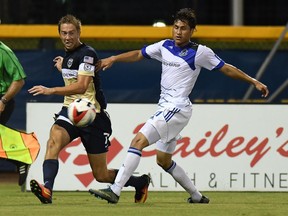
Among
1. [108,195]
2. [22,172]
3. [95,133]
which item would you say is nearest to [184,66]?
[95,133]

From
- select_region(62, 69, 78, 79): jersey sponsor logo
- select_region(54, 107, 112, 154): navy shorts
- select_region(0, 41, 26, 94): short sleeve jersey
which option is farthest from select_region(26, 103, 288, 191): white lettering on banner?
select_region(62, 69, 78, 79): jersey sponsor logo

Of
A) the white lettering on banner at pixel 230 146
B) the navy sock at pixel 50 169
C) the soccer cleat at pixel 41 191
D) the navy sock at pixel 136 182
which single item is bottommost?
the white lettering on banner at pixel 230 146

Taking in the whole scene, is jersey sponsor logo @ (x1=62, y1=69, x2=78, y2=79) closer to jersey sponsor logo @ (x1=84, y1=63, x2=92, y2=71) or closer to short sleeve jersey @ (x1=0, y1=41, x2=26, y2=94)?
jersey sponsor logo @ (x1=84, y1=63, x2=92, y2=71)

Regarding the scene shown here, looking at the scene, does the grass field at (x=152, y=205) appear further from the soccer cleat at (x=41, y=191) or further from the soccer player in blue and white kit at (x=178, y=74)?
the soccer player in blue and white kit at (x=178, y=74)

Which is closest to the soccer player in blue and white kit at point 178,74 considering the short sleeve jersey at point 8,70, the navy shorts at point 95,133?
the navy shorts at point 95,133

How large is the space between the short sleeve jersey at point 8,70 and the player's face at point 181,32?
2.73 metres

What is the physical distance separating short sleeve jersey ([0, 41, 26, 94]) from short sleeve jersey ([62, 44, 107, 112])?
2.20 metres

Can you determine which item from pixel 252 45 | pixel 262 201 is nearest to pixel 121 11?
pixel 252 45

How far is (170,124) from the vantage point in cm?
1366

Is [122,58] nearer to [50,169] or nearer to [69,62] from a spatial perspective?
[69,62]

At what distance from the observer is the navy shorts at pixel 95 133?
13688 mm

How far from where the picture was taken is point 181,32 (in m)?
13.7

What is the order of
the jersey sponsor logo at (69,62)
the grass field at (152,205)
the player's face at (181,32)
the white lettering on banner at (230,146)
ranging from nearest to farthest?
the grass field at (152,205), the jersey sponsor logo at (69,62), the player's face at (181,32), the white lettering on banner at (230,146)

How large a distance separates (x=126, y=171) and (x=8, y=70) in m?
3.12
